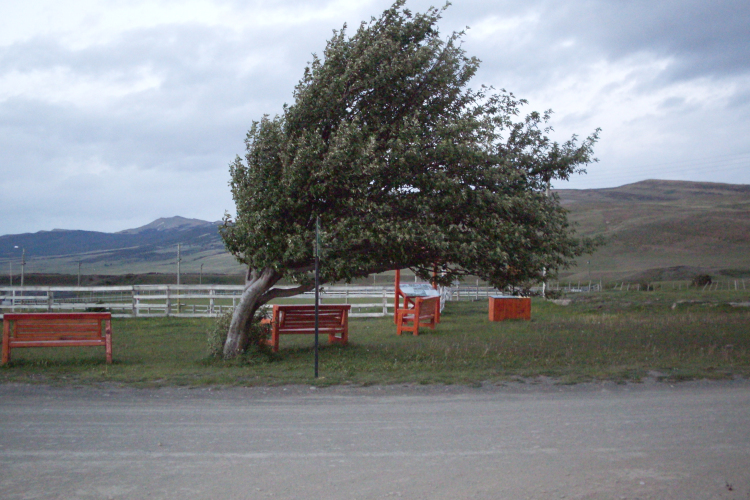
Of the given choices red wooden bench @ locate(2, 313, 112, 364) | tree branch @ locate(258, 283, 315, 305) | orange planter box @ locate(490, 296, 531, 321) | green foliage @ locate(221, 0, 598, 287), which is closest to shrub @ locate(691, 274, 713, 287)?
orange planter box @ locate(490, 296, 531, 321)

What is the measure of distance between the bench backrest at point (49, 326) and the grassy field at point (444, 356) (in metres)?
0.53

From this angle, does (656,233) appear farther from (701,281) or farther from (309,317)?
(309,317)

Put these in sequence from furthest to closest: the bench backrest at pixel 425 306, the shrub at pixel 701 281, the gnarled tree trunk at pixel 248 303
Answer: the shrub at pixel 701 281
the bench backrest at pixel 425 306
the gnarled tree trunk at pixel 248 303

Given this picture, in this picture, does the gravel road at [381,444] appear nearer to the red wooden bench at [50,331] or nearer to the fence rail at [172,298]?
the red wooden bench at [50,331]

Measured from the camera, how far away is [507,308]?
21.9 m

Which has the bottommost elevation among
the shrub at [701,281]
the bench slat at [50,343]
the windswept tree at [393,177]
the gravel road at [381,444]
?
the gravel road at [381,444]

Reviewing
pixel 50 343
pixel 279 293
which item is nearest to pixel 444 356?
pixel 279 293

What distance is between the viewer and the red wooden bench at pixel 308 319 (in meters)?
14.3

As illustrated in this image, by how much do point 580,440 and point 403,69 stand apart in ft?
26.1

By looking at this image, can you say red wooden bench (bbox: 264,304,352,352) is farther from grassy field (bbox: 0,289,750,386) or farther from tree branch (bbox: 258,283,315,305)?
tree branch (bbox: 258,283,315,305)

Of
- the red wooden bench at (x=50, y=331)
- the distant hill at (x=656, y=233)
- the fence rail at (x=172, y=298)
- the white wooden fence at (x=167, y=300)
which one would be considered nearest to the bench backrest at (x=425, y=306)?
the fence rail at (x=172, y=298)

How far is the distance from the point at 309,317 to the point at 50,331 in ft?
17.8

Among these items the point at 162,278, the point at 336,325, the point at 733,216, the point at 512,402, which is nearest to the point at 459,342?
the point at 336,325

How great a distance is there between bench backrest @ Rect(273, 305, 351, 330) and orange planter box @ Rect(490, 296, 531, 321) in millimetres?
8574
